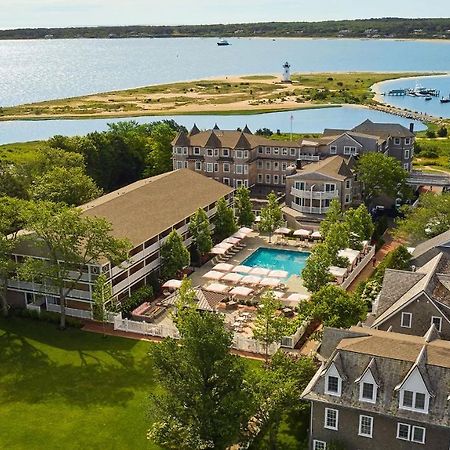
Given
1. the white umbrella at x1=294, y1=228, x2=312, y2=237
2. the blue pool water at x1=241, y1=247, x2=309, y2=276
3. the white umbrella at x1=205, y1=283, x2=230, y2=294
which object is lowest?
the blue pool water at x1=241, y1=247, x2=309, y2=276

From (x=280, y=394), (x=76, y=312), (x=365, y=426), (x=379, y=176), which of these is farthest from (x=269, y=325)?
(x=379, y=176)

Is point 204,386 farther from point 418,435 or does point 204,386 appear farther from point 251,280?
point 251,280

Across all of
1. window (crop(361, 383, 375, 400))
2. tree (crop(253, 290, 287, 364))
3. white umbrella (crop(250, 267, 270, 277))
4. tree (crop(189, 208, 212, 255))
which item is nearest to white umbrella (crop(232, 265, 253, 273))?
white umbrella (crop(250, 267, 270, 277))

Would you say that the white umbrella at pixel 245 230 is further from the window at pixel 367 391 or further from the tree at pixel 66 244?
the window at pixel 367 391

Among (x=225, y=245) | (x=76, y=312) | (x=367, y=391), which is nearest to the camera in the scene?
(x=367, y=391)

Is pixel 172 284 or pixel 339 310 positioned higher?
pixel 339 310

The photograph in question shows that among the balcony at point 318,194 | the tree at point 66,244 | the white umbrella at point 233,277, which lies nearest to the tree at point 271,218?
the balcony at point 318,194

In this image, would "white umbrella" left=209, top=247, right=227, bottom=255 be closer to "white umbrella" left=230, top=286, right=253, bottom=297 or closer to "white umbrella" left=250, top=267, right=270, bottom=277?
"white umbrella" left=250, top=267, right=270, bottom=277

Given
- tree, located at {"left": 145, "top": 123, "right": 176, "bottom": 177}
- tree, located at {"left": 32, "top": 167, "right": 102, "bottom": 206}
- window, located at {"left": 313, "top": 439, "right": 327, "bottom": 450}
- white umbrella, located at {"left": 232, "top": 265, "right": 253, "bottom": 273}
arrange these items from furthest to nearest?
1. tree, located at {"left": 145, "top": 123, "right": 176, "bottom": 177}
2. tree, located at {"left": 32, "top": 167, "right": 102, "bottom": 206}
3. white umbrella, located at {"left": 232, "top": 265, "right": 253, "bottom": 273}
4. window, located at {"left": 313, "top": 439, "right": 327, "bottom": 450}
